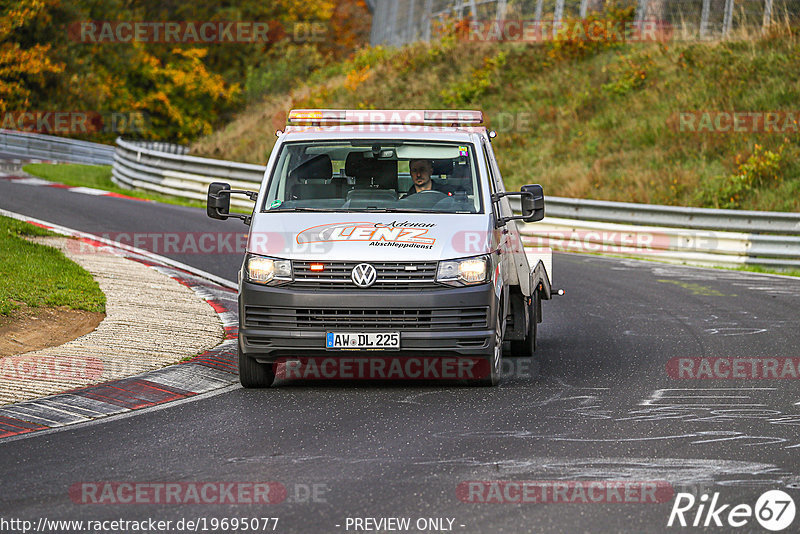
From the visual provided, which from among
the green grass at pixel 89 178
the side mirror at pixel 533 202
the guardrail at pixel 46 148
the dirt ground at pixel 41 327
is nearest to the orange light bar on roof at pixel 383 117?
the side mirror at pixel 533 202

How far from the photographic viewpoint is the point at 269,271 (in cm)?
881

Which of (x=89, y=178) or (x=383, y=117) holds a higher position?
(x=383, y=117)

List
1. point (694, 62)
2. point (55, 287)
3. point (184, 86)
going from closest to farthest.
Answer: point (55, 287), point (694, 62), point (184, 86)

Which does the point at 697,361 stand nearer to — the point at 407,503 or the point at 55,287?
the point at 407,503

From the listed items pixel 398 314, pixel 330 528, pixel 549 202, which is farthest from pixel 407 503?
pixel 549 202

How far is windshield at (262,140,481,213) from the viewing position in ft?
31.2

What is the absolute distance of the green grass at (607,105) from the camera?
2559cm

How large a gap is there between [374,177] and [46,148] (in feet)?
111

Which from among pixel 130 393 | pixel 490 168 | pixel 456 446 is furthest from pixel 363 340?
pixel 490 168

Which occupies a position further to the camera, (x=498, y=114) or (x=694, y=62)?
(x=498, y=114)

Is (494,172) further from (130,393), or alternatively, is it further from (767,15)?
(767,15)

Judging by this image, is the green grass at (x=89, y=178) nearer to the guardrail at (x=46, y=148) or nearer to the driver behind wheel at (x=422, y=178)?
the guardrail at (x=46, y=148)

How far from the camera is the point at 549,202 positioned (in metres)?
23.2

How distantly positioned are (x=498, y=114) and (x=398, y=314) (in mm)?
25677
